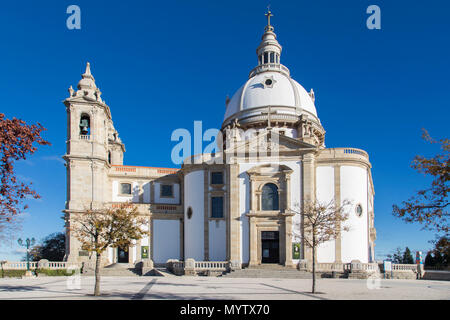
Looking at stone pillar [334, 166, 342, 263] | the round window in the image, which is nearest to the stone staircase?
stone pillar [334, 166, 342, 263]

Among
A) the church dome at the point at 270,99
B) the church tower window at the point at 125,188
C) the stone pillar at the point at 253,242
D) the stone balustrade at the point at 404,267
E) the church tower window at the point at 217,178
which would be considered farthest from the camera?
the church dome at the point at 270,99

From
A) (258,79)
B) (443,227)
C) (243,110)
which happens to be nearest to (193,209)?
(243,110)

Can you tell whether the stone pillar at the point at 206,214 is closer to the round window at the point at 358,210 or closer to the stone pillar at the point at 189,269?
the stone pillar at the point at 189,269

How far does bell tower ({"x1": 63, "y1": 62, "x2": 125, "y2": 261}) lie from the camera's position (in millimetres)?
39312

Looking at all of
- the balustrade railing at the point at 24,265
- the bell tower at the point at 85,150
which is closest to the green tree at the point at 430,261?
the bell tower at the point at 85,150

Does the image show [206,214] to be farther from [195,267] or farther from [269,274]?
[269,274]

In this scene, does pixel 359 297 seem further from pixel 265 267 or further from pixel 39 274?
pixel 39 274

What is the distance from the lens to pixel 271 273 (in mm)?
32969

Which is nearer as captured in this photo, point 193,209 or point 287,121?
point 193,209

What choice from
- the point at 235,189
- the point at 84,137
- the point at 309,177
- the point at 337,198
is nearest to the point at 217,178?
the point at 235,189

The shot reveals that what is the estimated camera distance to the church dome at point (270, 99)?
46844 millimetres

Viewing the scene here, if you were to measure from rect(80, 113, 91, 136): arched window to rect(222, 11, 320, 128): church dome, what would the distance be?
16950 mm

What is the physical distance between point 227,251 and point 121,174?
15.6 metres

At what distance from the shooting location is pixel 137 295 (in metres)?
19.0
